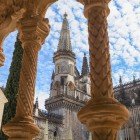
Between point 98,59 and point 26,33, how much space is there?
222cm

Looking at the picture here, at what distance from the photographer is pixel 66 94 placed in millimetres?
41875

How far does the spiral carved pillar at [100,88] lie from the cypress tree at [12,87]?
1184 centimetres

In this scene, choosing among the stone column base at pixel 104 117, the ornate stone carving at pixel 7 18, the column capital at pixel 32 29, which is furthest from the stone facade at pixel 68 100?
the stone column base at pixel 104 117

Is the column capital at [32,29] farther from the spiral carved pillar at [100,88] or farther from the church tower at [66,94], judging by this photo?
the church tower at [66,94]

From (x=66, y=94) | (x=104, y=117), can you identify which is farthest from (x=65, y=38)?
(x=104, y=117)

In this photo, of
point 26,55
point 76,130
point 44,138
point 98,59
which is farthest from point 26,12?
point 76,130

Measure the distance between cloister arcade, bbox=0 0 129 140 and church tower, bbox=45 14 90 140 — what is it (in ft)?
108

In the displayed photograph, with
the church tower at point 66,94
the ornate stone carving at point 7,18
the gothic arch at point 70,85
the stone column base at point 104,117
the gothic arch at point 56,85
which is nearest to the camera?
the stone column base at point 104,117

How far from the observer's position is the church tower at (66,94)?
40.2 meters

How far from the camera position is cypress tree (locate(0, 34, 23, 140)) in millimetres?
15938

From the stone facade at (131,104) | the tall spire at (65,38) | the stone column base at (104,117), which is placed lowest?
the stone column base at (104,117)

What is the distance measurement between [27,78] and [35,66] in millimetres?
343

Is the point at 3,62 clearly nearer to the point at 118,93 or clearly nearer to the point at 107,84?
the point at 107,84

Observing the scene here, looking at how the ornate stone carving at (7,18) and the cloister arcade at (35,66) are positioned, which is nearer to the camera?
the cloister arcade at (35,66)
